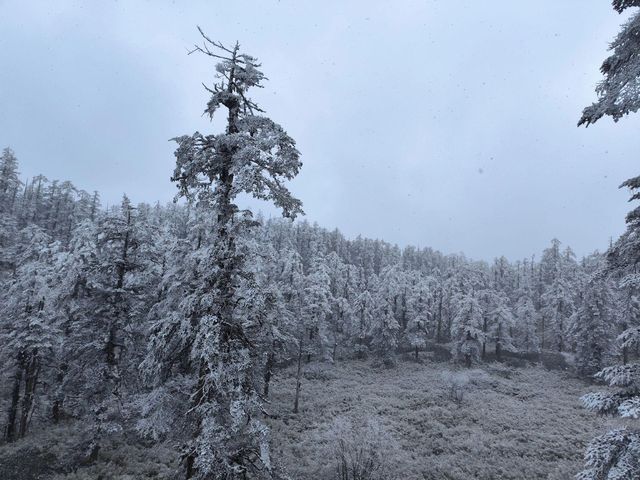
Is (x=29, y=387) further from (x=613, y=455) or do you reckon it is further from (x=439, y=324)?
(x=439, y=324)

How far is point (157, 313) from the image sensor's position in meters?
11.8

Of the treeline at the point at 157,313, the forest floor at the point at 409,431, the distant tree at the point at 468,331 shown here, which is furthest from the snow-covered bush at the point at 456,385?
the treeline at the point at 157,313

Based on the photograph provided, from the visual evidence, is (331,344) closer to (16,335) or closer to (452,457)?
(452,457)

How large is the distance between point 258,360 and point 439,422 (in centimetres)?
2699

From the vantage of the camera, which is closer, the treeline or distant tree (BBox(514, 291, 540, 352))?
the treeline

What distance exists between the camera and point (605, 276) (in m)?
8.70

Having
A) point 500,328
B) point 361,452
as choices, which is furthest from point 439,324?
point 361,452

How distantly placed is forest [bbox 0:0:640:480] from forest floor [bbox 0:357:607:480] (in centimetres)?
20

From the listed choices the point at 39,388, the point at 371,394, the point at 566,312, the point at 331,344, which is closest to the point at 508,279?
the point at 566,312

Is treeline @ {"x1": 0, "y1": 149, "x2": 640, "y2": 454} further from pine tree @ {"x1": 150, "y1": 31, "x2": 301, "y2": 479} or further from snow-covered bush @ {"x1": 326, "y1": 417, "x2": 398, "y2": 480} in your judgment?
snow-covered bush @ {"x1": 326, "y1": 417, "x2": 398, "y2": 480}

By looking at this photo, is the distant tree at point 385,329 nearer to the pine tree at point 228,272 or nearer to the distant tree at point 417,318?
the distant tree at point 417,318

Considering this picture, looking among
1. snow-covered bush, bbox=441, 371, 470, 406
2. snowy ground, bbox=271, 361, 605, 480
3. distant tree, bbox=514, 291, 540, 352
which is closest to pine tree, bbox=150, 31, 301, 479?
snowy ground, bbox=271, 361, 605, 480

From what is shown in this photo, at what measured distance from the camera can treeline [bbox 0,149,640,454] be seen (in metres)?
10.4

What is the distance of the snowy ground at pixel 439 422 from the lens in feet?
77.7
